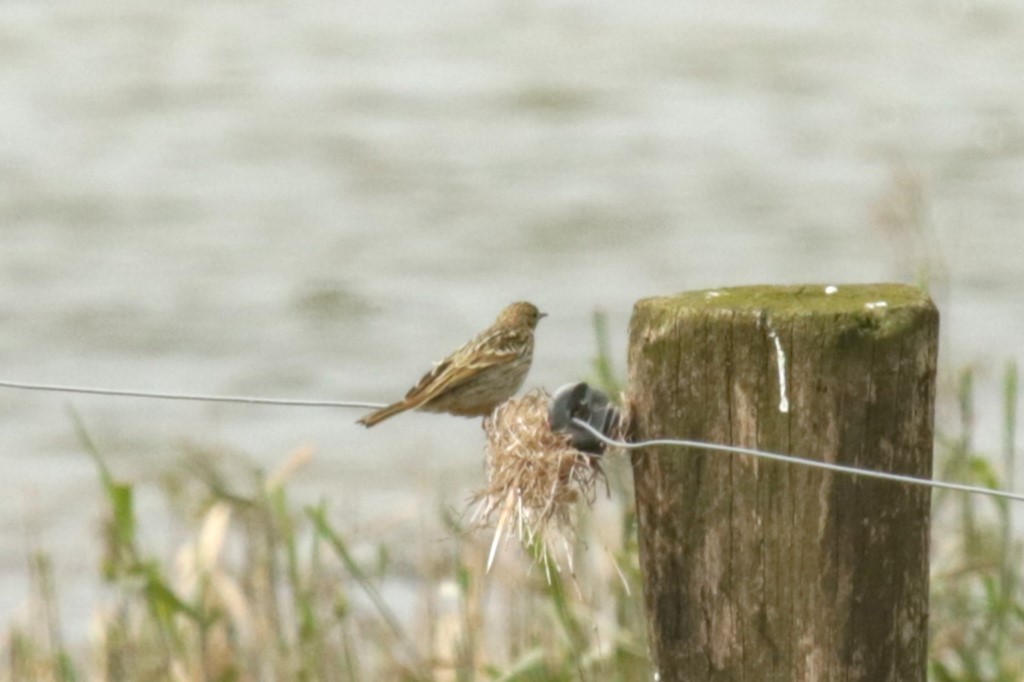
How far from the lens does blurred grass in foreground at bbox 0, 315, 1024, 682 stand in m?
6.51

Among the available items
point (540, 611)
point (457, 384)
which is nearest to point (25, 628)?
point (540, 611)

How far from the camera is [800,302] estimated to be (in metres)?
3.88

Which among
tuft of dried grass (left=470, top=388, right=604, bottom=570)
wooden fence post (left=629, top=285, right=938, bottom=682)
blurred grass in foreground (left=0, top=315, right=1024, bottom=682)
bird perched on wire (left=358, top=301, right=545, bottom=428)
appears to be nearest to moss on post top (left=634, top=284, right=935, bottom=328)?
wooden fence post (left=629, top=285, right=938, bottom=682)

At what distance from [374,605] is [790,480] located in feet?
11.7

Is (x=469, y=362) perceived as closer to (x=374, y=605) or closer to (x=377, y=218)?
(x=374, y=605)

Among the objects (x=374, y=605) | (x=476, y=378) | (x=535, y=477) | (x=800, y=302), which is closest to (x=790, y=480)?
(x=800, y=302)

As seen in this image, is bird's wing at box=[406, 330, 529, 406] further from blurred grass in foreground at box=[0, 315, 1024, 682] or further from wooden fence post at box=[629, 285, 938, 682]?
wooden fence post at box=[629, 285, 938, 682]

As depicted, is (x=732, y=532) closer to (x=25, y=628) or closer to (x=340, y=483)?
(x=25, y=628)

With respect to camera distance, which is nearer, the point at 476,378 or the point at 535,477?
the point at 535,477

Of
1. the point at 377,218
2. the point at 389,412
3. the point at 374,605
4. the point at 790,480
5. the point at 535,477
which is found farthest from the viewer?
the point at 377,218

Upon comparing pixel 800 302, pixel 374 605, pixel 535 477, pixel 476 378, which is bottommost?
pixel 374 605

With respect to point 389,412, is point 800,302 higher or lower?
higher

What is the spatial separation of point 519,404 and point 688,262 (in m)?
12.8

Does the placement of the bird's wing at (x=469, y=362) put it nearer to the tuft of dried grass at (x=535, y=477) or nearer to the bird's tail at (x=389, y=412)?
the bird's tail at (x=389, y=412)
